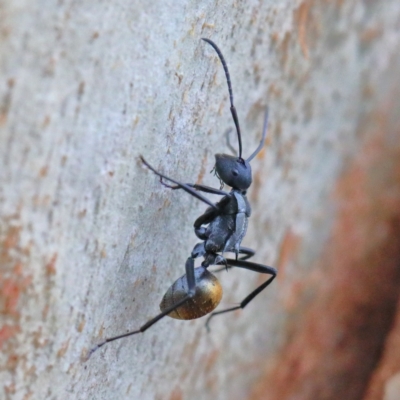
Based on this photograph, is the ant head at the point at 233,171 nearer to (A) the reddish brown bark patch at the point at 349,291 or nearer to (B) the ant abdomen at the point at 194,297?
(B) the ant abdomen at the point at 194,297

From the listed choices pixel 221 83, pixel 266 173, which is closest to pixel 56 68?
pixel 221 83

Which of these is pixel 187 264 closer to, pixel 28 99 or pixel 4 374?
pixel 4 374

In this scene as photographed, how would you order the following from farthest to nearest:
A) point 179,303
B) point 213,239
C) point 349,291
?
point 349,291, point 213,239, point 179,303

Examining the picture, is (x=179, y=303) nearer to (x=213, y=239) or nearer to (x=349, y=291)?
(x=213, y=239)

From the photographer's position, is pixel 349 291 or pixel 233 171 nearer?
pixel 233 171

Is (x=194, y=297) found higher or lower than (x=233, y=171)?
lower

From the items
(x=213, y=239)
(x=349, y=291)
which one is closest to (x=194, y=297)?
(x=213, y=239)

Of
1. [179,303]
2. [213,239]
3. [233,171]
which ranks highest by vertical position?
[233,171]

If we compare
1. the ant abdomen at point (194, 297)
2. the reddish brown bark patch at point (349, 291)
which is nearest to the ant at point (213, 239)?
the ant abdomen at point (194, 297)

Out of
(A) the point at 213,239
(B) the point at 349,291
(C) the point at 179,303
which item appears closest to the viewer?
(C) the point at 179,303
